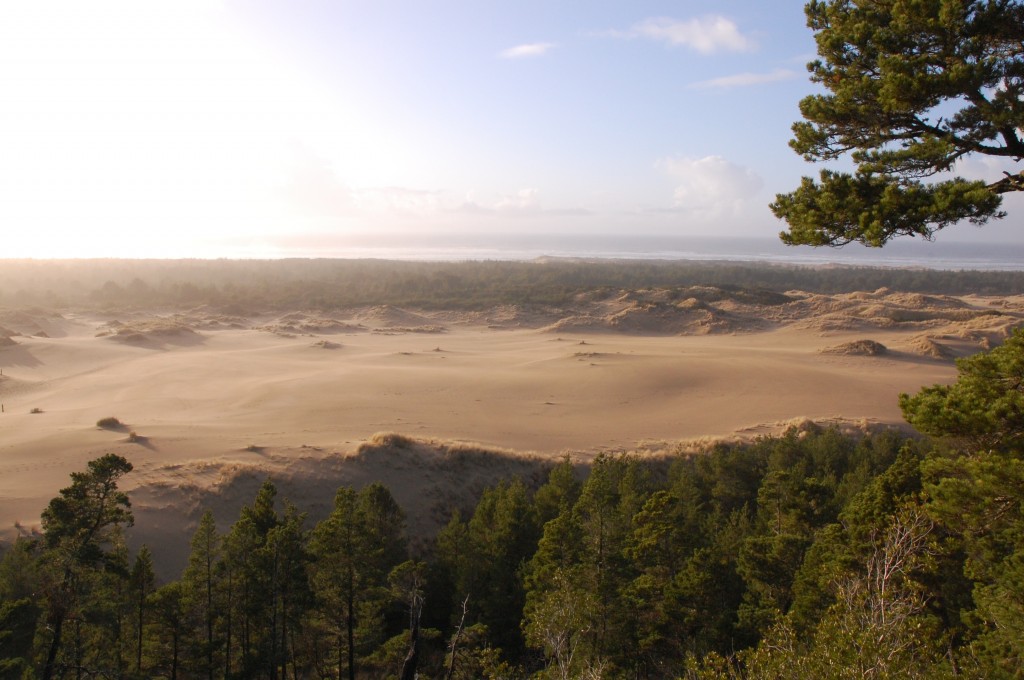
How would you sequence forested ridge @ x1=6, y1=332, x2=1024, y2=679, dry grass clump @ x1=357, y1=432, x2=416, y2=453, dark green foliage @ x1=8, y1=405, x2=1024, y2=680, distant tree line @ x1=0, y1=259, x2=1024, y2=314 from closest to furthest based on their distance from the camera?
1. forested ridge @ x1=6, y1=332, x2=1024, y2=679
2. dark green foliage @ x1=8, y1=405, x2=1024, y2=680
3. dry grass clump @ x1=357, y1=432, x2=416, y2=453
4. distant tree line @ x1=0, y1=259, x2=1024, y2=314

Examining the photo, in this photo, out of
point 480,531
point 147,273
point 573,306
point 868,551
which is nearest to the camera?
point 868,551

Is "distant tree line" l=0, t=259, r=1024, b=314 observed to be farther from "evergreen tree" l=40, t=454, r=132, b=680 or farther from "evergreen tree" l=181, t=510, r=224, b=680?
"evergreen tree" l=40, t=454, r=132, b=680

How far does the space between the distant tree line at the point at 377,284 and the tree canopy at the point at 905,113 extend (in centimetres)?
A: 6709

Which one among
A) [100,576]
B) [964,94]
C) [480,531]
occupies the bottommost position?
[480,531]

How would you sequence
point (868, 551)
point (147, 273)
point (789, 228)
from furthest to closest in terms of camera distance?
point (147, 273), point (868, 551), point (789, 228)

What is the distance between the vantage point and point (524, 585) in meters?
12.2

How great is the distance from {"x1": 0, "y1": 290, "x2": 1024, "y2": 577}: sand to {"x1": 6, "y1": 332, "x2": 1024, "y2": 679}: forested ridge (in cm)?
566

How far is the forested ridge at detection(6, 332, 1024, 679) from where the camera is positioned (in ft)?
25.6

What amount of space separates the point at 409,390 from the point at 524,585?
24.2 m

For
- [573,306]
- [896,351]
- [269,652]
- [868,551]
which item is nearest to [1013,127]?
[868,551]

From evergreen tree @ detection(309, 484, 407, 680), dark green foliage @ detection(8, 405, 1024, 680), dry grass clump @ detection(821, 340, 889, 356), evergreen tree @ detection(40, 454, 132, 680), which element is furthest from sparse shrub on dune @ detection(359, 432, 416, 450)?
dry grass clump @ detection(821, 340, 889, 356)

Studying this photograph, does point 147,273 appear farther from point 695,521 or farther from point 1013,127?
point 1013,127

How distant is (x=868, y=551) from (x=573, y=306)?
6373 cm

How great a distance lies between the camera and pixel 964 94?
6.27 metres
